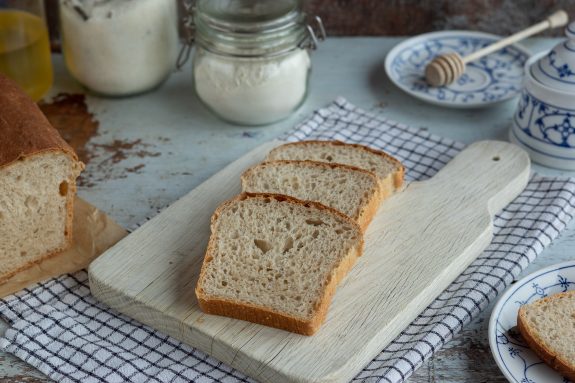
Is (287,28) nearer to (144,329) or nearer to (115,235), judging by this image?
(115,235)

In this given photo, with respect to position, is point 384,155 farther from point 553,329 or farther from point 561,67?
point 553,329

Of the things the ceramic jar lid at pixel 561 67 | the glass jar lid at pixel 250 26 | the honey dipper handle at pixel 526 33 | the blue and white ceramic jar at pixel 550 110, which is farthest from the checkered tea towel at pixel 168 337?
the glass jar lid at pixel 250 26

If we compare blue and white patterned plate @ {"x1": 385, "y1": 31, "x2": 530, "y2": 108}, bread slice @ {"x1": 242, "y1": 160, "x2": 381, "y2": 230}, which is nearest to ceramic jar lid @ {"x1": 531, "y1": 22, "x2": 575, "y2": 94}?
blue and white patterned plate @ {"x1": 385, "y1": 31, "x2": 530, "y2": 108}

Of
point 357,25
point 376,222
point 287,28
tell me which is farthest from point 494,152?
point 357,25

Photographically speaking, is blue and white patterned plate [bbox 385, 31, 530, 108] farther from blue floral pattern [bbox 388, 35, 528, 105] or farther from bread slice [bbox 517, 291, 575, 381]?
bread slice [bbox 517, 291, 575, 381]

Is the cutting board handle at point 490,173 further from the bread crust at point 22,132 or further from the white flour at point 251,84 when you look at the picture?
the bread crust at point 22,132
